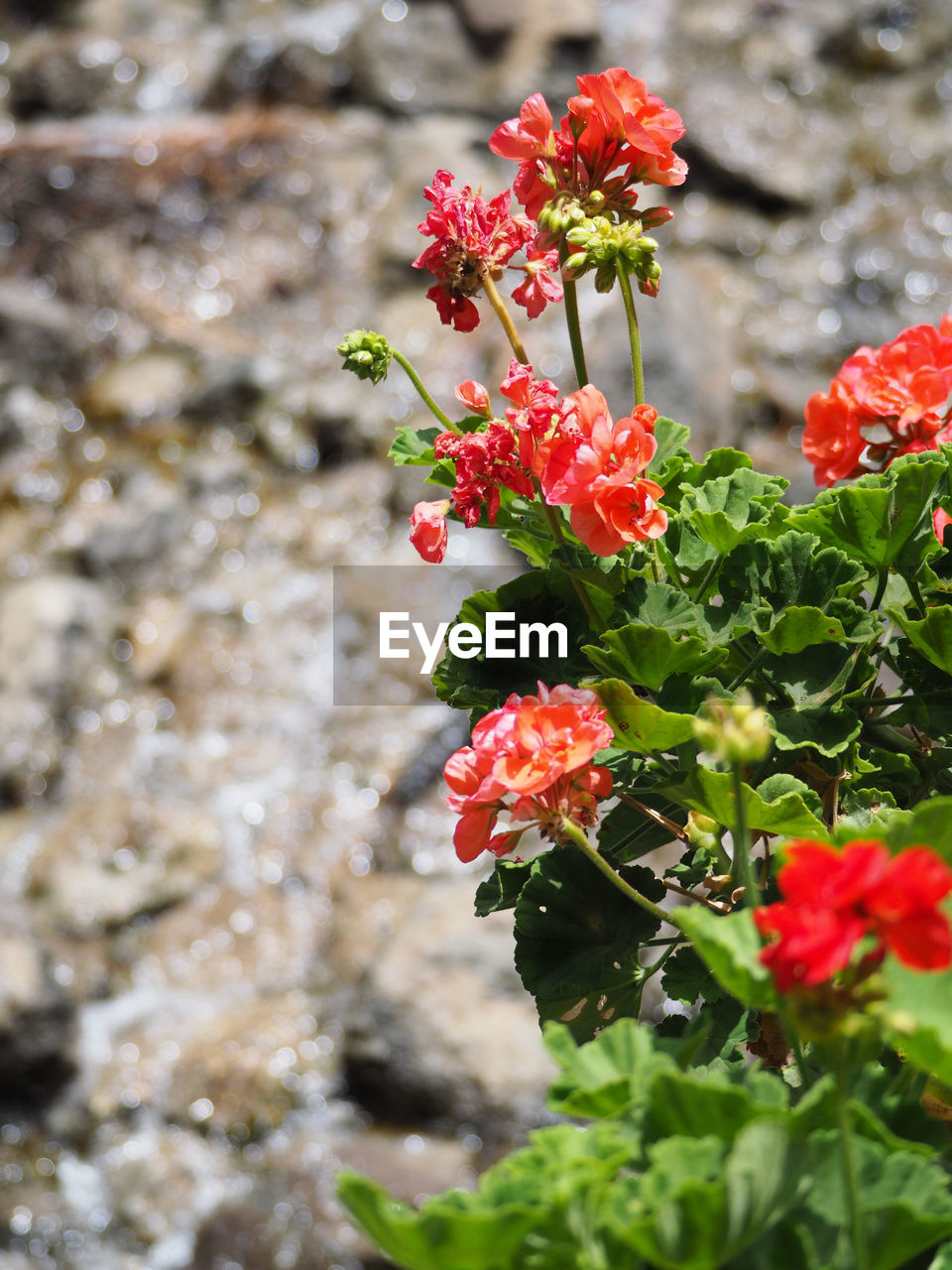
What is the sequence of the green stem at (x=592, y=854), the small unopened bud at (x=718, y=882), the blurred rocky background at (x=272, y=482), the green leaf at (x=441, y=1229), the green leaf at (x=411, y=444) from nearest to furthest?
the green leaf at (x=441, y=1229) → the green stem at (x=592, y=854) → the small unopened bud at (x=718, y=882) → the green leaf at (x=411, y=444) → the blurred rocky background at (x=272, y=482)

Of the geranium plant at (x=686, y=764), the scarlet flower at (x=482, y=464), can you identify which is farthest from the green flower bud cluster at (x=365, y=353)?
the scarlet flower at (x=482, y=464)

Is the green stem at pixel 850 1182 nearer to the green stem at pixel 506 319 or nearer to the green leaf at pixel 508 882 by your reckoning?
the green leaf at pixel 508 882

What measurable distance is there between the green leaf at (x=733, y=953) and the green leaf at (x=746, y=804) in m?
0.15

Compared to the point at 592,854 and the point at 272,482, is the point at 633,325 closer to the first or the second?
the point at 592,854

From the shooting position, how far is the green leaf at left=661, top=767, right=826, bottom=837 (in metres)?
0.58

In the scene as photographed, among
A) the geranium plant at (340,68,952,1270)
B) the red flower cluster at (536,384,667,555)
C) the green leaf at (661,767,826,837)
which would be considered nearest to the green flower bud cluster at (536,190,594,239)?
the geranium plant at (340,68,952,1270)

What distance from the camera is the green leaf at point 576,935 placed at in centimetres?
65

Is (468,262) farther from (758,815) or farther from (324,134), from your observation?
(324,134)

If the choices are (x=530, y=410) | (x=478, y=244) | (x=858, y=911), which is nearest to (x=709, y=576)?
(x=530, y=410)

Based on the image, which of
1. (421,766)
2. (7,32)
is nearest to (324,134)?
(7,32)

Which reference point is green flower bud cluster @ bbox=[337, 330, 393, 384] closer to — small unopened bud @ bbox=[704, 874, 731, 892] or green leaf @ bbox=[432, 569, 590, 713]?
green leaf @ bbox=[432, 569, 590, 713]

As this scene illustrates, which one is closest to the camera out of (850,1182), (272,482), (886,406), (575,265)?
(850,1182)

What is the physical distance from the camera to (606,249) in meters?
0.68

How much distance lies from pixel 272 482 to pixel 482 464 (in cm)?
381
